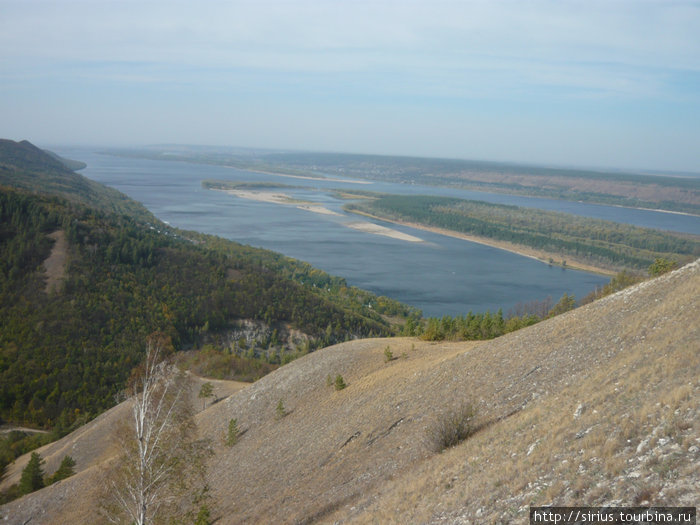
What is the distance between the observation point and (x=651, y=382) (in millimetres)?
10242

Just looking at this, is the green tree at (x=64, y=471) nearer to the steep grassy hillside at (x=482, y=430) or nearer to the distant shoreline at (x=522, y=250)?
the steep grassy hillside at (x=482, y=430)

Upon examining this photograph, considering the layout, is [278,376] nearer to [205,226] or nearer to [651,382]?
[651,382]

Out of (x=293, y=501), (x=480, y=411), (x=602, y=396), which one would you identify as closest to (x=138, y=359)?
(x=293, y=501)

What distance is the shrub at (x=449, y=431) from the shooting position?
12508 mm

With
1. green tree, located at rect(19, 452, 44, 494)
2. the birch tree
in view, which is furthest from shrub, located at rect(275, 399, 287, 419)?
green tree, located at rect(19, 452, 44, 494)

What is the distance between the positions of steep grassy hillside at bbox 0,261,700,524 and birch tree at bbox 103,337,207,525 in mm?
2709

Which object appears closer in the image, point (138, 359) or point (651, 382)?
point (651, 382)

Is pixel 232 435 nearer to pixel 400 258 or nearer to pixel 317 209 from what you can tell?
pixel 400 258

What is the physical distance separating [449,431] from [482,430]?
0.92 meters

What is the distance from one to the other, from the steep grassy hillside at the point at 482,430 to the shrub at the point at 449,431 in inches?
10.3

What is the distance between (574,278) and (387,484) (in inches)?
3724

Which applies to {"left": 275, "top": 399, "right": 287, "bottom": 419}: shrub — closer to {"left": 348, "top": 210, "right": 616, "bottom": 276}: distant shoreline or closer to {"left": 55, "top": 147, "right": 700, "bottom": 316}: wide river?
{"left": 55, "top": 147, "right": 700, "bottom": 316}: wide river

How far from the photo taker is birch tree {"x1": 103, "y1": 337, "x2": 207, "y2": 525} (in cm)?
1077

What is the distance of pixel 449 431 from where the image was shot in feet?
41.2
